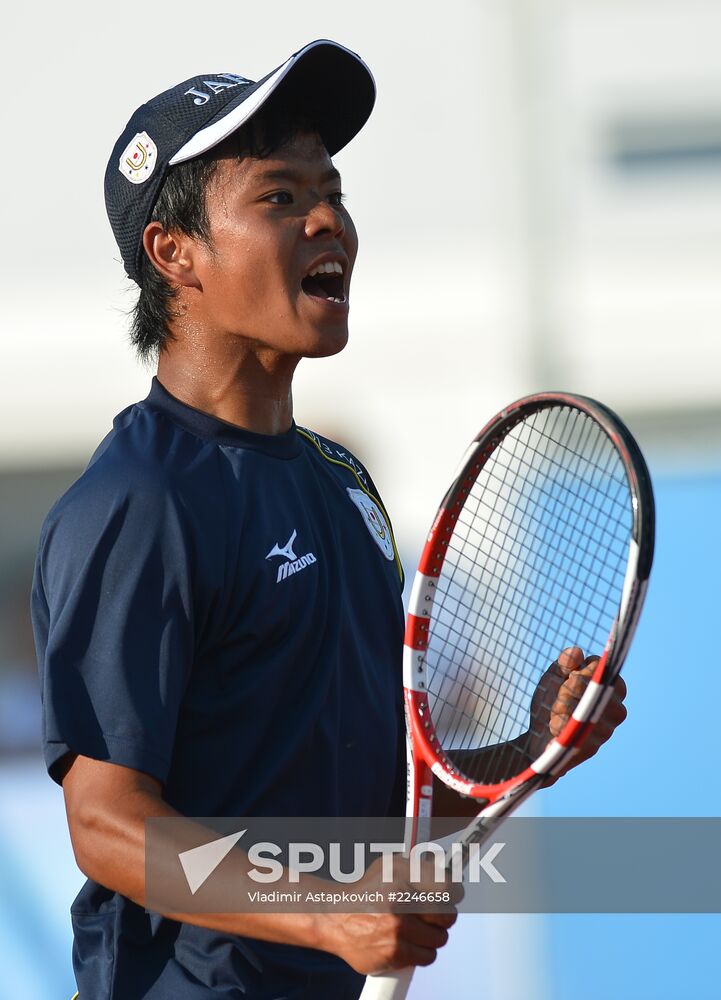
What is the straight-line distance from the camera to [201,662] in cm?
175

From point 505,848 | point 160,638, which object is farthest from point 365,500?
point 505,848

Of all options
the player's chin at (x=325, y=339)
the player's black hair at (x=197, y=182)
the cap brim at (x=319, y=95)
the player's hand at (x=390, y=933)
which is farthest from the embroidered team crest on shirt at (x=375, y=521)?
the player's hand at (x=390, y=933)

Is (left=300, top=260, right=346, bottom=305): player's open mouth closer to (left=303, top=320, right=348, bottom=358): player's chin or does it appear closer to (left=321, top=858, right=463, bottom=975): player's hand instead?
(left=303, top=320, right=348, bottom=358): player's chin

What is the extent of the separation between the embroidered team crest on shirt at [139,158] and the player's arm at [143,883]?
0.80 m

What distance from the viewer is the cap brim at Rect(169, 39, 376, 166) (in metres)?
1.89

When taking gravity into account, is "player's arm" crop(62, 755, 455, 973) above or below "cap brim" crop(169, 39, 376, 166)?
below

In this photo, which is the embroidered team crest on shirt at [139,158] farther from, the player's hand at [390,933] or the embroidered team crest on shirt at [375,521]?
the player's hand at [390,933]

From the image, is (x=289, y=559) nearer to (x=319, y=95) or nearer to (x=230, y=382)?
(x=230, y=382)

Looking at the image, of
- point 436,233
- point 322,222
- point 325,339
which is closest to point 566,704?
point 325,339

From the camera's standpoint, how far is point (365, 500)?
2125 millimetres

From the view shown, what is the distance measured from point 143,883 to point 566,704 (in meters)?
0.56

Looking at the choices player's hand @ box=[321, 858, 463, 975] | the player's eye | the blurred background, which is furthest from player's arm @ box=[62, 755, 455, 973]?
the blurred background

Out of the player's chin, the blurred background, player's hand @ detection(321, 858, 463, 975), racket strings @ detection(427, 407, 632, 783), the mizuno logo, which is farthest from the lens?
the blurred background

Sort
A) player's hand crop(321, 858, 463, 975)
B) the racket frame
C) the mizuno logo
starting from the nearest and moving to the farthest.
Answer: player's hand crop(321, 858, 463, 975)
the racket frame
the mizuno logo
